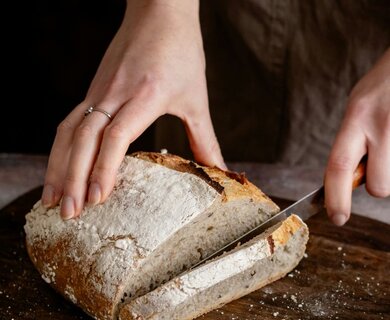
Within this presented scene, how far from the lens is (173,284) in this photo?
191 centimetres

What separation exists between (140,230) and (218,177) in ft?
1.00

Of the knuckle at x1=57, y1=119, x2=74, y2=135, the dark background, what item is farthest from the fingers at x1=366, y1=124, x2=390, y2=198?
the dark background

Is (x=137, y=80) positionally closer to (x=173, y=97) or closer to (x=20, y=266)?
(x=173, y=97)

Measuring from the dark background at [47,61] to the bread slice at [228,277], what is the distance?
188 centimetres

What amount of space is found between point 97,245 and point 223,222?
367mm

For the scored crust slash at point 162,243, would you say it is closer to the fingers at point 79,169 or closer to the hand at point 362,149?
the fingers at point 79,169

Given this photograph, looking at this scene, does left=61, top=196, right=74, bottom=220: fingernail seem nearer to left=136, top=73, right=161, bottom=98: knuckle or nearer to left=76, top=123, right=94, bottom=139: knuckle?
left=76, top=123, right=94, bottom=139: knuckle

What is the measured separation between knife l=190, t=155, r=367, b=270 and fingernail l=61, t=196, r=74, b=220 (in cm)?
35

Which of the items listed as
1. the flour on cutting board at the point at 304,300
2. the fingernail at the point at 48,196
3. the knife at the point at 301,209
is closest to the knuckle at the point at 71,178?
the fingernail at the point at 48,196

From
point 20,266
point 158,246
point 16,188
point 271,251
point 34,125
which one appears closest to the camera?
point 158,246

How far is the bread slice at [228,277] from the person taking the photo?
74.4 inches

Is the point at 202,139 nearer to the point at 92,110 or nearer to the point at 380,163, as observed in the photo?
the point at 92,110

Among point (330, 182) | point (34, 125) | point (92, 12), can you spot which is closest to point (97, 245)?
point (330, 182)

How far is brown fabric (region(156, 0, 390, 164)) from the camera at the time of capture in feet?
8.91
